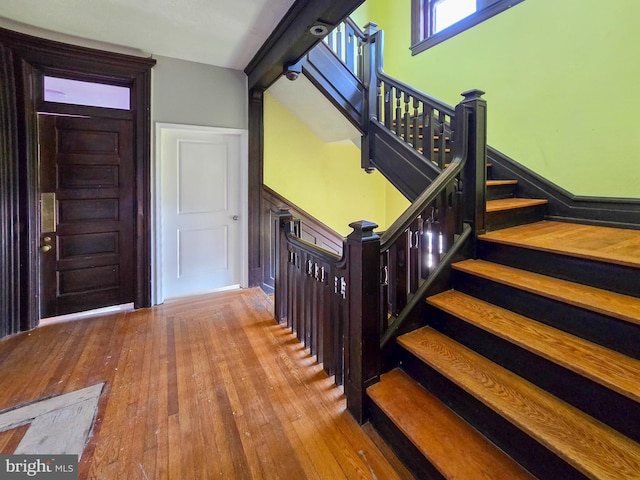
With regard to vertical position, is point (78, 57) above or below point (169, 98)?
above

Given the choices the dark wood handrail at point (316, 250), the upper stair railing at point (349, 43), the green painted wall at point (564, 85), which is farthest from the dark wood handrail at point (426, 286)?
the upper stair railing at point (349, 43)

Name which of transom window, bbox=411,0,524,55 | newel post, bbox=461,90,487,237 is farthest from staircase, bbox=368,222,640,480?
transom window, bbox=411,0,524,55

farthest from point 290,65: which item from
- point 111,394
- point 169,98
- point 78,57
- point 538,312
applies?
point 111,394

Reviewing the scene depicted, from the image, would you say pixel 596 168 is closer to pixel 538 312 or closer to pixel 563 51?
pixel 563 51

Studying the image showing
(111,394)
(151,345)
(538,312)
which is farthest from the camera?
(151,345)

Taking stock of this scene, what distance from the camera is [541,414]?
1170 millimetres

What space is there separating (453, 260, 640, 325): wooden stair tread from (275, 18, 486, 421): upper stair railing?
0.68ft

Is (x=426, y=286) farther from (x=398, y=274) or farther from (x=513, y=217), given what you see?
(x=513, y=217)

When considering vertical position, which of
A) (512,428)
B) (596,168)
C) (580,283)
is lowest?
(512,428)

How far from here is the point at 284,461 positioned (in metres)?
1.41

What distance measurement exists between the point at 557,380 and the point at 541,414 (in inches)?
6.6

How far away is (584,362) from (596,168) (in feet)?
6.83

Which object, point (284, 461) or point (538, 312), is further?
point (538, 312)

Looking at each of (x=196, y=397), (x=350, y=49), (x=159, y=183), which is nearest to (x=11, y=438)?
(x=196, y=397)
